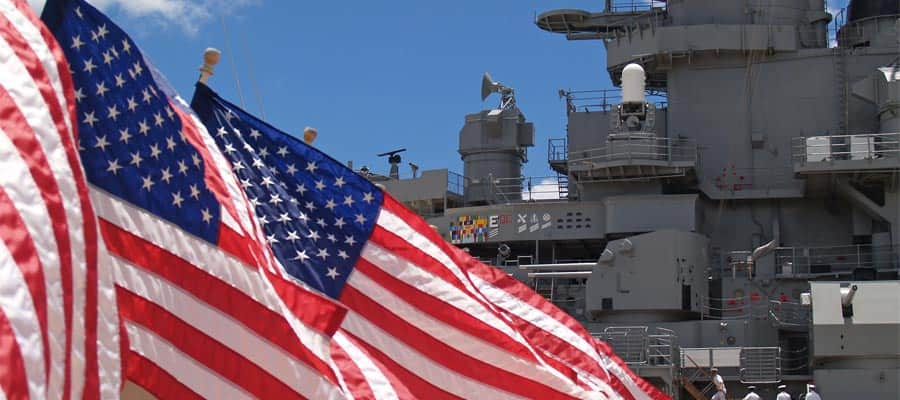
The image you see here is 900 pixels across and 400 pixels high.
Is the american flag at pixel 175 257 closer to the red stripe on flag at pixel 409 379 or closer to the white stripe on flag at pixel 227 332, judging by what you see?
the white stripe on flag at pixel 227 332

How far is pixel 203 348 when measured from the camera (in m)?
6.50

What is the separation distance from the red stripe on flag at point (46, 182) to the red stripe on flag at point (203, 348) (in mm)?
1741

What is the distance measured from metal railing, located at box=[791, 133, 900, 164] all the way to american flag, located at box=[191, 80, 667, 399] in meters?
11.4

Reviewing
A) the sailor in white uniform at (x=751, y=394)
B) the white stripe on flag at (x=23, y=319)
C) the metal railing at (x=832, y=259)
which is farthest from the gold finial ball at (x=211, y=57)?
the metal railing at (x=832, y=259)

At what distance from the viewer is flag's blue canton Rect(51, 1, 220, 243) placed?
6742mm

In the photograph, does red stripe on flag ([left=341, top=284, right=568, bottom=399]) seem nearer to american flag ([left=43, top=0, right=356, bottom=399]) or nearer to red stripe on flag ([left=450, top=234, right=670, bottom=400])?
red stripe on flag ([left=450, top=234, right=670, bottom=400])

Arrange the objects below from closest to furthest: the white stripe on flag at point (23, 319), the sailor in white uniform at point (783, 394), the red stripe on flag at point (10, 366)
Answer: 1. the red stripe on flag at point (10, 366)
2. the white stripe on flag at point (23, 319)
3. the sailor in white uniform at point (783, 394)

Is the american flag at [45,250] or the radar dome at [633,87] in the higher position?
the radar dome at [633,87]

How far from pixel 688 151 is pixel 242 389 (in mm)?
16464

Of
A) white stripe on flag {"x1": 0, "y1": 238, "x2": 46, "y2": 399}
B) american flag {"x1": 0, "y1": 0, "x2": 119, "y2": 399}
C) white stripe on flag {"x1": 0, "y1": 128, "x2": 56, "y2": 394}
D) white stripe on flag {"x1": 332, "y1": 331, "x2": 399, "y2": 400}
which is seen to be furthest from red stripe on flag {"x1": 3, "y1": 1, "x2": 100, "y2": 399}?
white stripe on flag {"x1": 332, "y1": 331, "x2": 399, "y2": 400}

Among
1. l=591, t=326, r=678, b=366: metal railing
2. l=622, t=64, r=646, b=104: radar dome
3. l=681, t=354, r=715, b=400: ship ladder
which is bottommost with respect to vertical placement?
l=681, t=354, r=715, b=400: ship ladder

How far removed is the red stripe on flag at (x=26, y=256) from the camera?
172 inches

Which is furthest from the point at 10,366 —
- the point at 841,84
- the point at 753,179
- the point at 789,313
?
the point at 841,84

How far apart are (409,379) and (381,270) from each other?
32.3 inches
